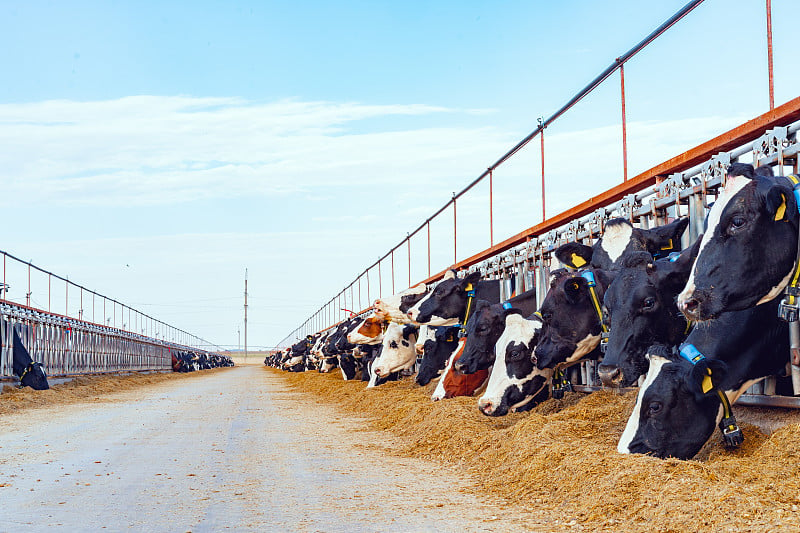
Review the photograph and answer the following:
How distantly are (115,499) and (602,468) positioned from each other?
323cm

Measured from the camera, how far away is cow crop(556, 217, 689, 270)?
7.46 meters

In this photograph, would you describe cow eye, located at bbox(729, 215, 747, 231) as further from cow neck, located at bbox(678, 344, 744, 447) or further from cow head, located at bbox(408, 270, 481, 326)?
cow head, located at bbox(408, 270, 481, 326)

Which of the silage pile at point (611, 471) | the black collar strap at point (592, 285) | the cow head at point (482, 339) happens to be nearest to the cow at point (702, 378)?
the silage pile at point (611, 471)

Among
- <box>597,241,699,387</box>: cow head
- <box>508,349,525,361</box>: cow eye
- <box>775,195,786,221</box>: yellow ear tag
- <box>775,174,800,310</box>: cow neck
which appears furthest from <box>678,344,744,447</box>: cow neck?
<box>508,349,525,361</box>: cow eye

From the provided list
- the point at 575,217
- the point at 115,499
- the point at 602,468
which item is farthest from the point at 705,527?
the point at 575,217

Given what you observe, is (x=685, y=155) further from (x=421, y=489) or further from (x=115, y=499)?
(x=115, y=499)

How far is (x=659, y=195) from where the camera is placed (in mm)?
8141

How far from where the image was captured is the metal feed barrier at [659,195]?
6238mm

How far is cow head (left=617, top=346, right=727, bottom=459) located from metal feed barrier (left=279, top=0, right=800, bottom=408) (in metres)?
0.70

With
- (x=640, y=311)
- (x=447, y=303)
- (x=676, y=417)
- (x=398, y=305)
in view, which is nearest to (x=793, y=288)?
(x=676, y=417)

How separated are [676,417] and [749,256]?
1.16 metres

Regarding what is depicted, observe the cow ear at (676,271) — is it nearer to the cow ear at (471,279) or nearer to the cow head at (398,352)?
the cow ear at (471,279)

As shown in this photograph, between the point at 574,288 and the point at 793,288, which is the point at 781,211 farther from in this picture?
the point at 574,288

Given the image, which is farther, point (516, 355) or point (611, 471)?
point (516, 355)
